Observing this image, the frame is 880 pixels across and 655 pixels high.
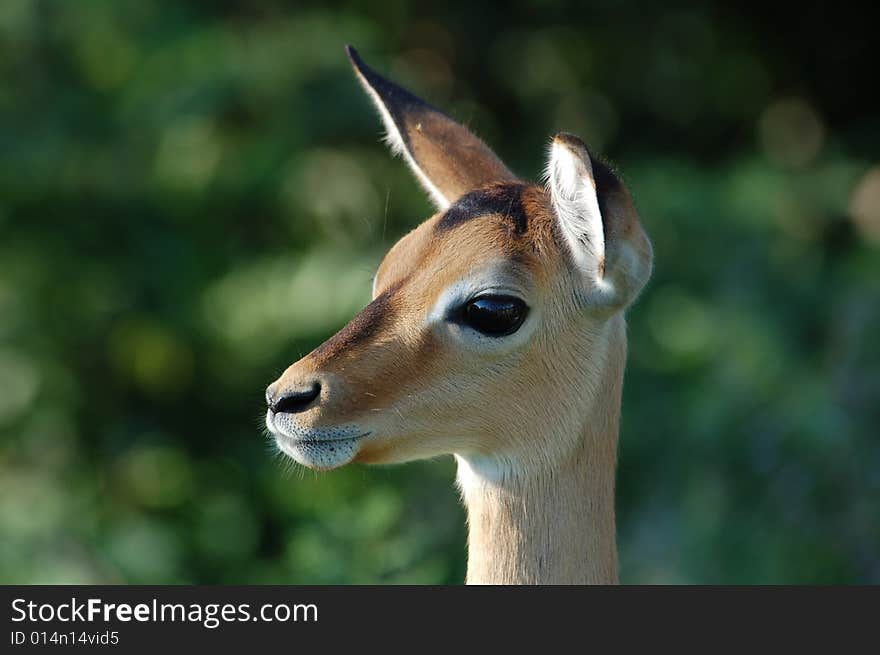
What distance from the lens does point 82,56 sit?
812 cm

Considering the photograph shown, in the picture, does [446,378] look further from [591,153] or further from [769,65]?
[769,65]

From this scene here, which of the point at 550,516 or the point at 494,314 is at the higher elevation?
the point at 494,314

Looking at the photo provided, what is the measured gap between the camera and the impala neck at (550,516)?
2.59 meters

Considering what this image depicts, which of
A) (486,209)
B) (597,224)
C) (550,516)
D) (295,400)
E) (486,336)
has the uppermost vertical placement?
(486,209)

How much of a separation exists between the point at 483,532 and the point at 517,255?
583mm

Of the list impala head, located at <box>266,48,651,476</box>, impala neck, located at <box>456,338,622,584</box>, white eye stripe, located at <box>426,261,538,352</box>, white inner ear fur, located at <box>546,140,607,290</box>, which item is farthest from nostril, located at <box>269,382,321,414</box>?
white inner ear fur, located at <box>546,140,607,290</box>

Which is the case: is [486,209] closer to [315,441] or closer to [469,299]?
[469,299]

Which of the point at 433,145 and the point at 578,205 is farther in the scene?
the point at 433,145

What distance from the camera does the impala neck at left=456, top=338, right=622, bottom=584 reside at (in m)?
2.59

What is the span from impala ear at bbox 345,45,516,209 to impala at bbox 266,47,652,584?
173mm

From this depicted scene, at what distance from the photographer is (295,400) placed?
7.78ft

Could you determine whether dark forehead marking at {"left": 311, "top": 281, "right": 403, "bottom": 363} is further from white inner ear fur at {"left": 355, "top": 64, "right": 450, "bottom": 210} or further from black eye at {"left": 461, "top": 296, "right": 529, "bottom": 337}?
white inner ear fur at {"left": 355, "top": 64, "right": 450, "bottom": 210}

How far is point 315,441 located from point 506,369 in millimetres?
420

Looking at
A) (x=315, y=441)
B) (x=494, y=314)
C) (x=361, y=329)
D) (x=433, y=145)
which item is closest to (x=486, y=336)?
(x=494, y=314)
